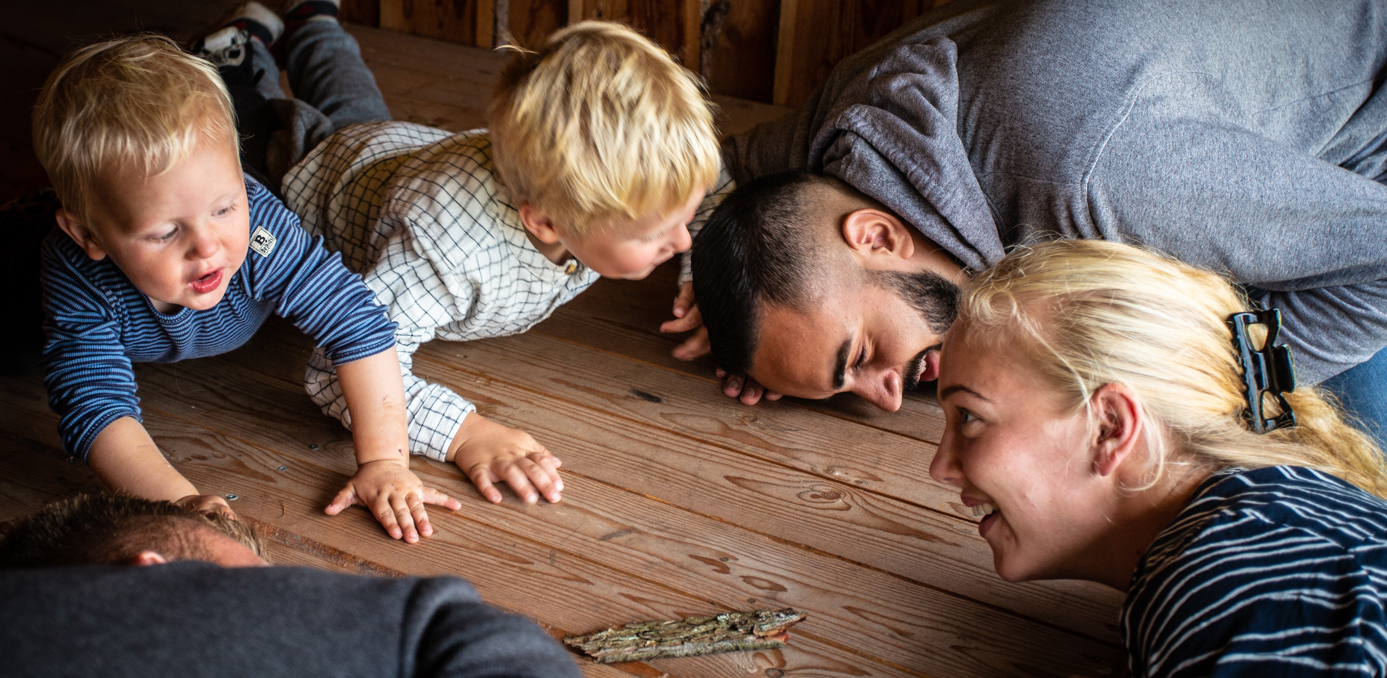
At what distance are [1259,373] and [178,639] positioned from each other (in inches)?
41.5

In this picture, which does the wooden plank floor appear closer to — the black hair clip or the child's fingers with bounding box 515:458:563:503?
the child's fingers with bounding box 515:458:563:503

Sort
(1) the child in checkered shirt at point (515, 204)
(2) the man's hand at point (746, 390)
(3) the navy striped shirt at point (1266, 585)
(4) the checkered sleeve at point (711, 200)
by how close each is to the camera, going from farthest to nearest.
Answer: (4) the checkered sleeve at point (711, 200) < (2) the man's hand at point (746, 390) < (1) the child in checkered shirt at point (515, 204) < (3) the navy striped shirt at point (1266, 585)

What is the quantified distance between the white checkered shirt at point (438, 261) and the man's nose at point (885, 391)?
547 mm

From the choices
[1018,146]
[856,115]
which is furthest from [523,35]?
[1018,146]

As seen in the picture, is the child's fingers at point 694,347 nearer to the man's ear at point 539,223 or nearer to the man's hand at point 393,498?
the man's ear at point 539,223

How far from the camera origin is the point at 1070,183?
1397mm

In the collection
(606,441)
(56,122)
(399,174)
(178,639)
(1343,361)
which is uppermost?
(56,122)

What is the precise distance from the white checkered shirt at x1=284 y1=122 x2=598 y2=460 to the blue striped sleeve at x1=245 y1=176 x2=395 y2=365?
0.09 metres

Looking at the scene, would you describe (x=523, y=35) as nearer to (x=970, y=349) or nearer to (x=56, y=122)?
(x=56, y=122)

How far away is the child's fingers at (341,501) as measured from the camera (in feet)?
4.55

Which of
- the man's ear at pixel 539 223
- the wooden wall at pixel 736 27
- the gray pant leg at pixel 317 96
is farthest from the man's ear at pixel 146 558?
the wooden wall at pixel 736 27

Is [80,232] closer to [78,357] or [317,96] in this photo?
[78,357]

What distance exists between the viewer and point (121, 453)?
4.30 ft

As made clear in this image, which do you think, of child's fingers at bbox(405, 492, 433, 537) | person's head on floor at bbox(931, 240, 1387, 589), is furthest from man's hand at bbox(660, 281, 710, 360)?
person's head on floor at bbox(931, 240, 1387, 589)
